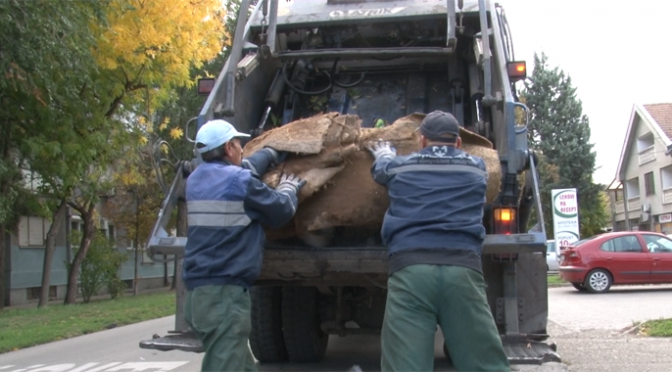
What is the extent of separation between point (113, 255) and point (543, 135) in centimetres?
2442

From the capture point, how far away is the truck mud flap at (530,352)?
4.46m

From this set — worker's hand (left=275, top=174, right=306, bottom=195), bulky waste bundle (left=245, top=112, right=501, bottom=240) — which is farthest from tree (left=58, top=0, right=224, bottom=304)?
worker's hand (left=275, top=174, right=306, bottom=195)

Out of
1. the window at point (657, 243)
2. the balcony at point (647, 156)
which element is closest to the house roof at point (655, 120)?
the balcony at point (647, 156)

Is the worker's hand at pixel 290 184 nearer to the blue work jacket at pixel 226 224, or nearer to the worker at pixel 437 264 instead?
the blue work jacket at pixel 226 224

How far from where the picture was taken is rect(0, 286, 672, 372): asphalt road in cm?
694

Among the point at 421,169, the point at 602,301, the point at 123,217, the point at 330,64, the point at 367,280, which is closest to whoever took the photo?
the point at 421,169

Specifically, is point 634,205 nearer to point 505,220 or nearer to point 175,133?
point 175,133

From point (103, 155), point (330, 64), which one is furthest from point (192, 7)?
point (330, 64)

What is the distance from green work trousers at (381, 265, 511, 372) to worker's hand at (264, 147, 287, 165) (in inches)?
60.9

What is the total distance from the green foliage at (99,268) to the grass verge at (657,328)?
15.2m

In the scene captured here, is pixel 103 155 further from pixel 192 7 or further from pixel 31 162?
pixel 192 7

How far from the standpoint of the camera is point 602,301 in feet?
48.3

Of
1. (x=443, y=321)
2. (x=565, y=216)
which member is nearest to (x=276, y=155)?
(x=443, y=321)

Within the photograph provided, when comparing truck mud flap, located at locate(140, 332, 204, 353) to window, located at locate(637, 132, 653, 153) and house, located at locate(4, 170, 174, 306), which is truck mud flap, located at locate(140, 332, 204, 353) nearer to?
house, located at locate(4, 170, 174, 306)
